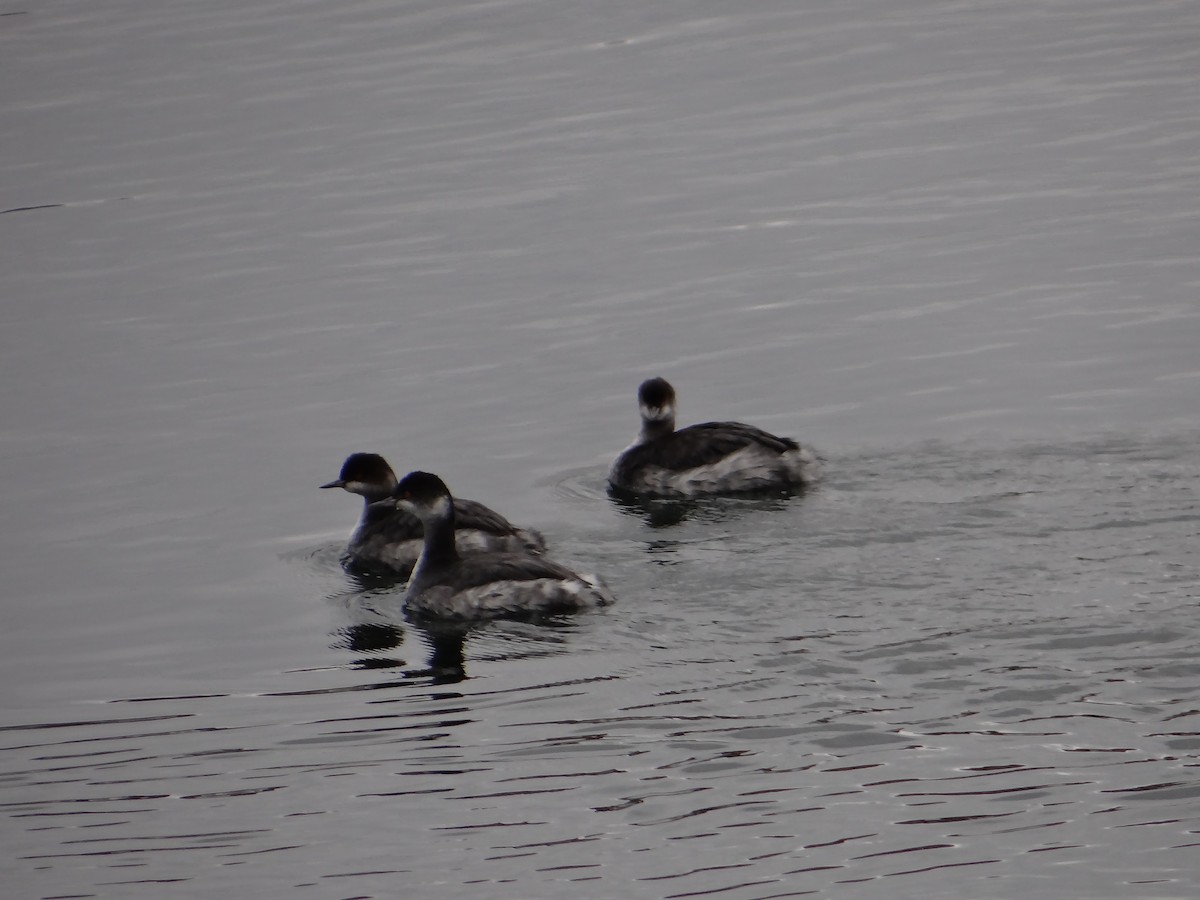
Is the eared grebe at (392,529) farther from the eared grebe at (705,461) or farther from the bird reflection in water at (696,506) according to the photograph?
the eared grebe at (705,461)

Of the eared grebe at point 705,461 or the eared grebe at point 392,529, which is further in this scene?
the eared grebe at point 705,461

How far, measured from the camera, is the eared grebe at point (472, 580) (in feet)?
40.0

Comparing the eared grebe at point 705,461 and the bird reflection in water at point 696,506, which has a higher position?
the eared grebe at point 705,461

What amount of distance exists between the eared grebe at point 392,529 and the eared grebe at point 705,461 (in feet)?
4.59

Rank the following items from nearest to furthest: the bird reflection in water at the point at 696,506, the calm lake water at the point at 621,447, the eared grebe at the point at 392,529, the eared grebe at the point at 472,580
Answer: the calm lake water at the point at 621,447 → the eared grebe at the point at 472,580 → the eared grebe at the point at 392,529 → the bird reflection in water at the point at 696,506

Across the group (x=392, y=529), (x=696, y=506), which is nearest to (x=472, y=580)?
(x=392, y=529)

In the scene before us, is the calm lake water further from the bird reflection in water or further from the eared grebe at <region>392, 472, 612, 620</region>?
the eared grebe at <region>392, 472, 612, 620</region>

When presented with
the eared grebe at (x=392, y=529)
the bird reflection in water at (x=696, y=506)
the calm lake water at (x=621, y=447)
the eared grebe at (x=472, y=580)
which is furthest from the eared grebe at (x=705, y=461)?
the eared grebe at (x=472, y=580)

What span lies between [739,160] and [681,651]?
1557cm

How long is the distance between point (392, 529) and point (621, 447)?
113 inches

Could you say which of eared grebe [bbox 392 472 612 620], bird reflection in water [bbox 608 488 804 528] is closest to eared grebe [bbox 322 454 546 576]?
eared grebe [bbox 392 472 612 620]

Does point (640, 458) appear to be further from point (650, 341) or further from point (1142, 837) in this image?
point (1142, 837)

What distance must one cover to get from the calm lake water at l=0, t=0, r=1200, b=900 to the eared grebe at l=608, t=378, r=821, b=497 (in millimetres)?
288

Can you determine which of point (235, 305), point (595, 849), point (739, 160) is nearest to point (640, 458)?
point (595, 849)
